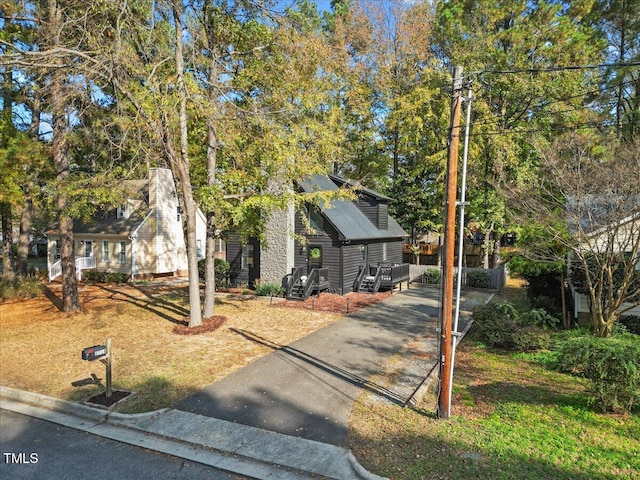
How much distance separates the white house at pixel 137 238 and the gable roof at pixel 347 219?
34.7ft

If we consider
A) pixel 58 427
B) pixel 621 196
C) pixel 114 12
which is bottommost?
pixel 58 427

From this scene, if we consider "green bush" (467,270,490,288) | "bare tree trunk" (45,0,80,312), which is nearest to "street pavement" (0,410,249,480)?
"bare tree trunk" (45,0,80,312)

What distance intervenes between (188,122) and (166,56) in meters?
2.37

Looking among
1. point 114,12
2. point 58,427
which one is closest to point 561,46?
point 114,12

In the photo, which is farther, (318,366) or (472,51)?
(472,51)

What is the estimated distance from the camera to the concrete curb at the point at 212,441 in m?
5.29

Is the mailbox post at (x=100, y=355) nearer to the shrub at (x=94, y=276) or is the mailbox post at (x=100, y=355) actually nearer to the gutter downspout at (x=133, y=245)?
the gutter downspout at (x=133, y=245)

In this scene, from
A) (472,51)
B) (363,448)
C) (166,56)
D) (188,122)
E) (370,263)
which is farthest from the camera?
(472,51)

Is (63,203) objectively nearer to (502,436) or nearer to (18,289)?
(18,289)

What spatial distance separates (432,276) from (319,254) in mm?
7904

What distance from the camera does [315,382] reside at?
8.30 meters

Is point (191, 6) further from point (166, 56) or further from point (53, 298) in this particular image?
point (53, 298)

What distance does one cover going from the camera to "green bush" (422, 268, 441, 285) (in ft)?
75.9

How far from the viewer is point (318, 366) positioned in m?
9.28
